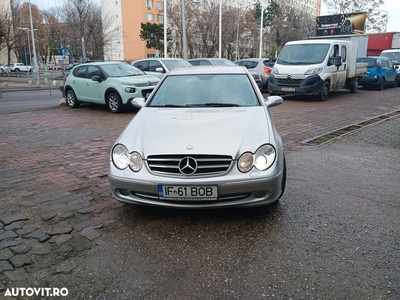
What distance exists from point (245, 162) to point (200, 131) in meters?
0.62

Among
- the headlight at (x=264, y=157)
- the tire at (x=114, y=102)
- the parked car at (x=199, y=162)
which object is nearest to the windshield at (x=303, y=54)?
the tire at (x=114, y=102)

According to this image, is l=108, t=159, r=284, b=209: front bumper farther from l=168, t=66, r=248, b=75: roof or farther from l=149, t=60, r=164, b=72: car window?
l=149, t=60, r=164, b=72: car window

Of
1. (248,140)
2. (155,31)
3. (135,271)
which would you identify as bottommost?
(135,271)

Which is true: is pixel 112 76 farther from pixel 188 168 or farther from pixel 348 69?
pixel 348 69

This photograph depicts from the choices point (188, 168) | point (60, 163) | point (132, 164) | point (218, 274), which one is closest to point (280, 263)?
point (218, 274)

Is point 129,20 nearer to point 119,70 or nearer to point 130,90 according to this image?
point 119,70

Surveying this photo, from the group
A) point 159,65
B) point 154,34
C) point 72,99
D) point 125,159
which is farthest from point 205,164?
point 154,34

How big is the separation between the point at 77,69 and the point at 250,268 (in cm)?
1136

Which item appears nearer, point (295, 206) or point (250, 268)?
point (250, 268)

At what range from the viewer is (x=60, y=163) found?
A: 222 inches

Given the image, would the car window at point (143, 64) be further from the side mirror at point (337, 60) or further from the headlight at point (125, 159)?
the headlight at point (125, 159)

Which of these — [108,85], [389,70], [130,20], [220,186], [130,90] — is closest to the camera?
[220,186]

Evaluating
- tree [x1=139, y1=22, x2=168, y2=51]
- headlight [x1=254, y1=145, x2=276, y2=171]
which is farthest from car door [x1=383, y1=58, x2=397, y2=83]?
tree [x1=139, y1=22, x2=168, y2=51]

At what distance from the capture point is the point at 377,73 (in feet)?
57.8
